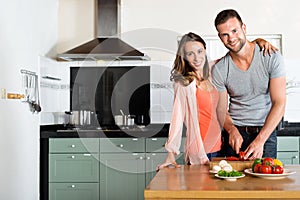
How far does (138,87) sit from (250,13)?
135 cm

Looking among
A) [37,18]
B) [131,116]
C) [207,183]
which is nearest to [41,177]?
[131,116]

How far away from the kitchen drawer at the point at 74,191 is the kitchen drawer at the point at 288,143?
1.69 meters

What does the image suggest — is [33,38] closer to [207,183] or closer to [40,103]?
[40,103]

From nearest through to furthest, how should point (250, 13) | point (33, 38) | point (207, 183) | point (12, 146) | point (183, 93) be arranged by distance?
1. point (207, 183)
2. point (183, 93)
3. point (12, 146)
4. point (33, 38)
5. point (250, 13)

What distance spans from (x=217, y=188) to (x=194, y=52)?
937 mm

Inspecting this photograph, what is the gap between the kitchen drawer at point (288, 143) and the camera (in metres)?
4.58

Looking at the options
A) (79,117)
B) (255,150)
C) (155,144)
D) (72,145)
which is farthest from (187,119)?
(79,117)

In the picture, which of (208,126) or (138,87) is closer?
(208,126)

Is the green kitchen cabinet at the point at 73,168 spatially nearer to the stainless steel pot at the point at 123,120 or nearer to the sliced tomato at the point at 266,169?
the stainless steel pot at the point at 123,120

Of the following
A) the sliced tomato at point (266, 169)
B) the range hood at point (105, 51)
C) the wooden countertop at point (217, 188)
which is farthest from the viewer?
the range hood at point (105, 51)

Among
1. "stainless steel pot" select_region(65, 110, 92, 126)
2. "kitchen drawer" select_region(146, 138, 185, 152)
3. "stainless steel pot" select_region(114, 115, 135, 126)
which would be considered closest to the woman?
"kitchen drawer" select_region(146, 138, 185, 152)

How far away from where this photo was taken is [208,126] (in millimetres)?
2928

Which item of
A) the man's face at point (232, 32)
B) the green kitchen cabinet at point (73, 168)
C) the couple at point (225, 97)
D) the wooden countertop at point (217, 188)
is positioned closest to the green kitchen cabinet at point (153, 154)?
the green kitchen cabinet at point (73, 168)

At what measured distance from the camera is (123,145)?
4.70 m
